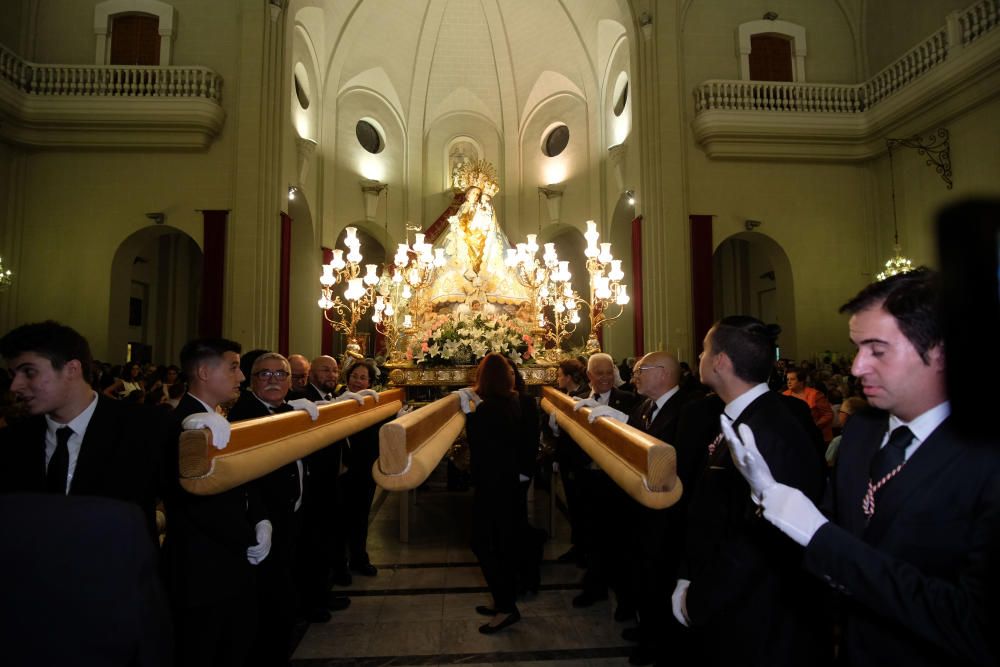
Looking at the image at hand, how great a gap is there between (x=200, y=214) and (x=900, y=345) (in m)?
12.2

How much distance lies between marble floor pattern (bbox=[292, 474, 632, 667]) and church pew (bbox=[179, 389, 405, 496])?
3.95 ft

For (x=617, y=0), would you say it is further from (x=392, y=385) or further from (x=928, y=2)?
(x=392, y=385)

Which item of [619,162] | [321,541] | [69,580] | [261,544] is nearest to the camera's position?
[69,580]

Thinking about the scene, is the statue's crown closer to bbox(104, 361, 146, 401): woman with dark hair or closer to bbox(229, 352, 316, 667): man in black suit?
bbox(104, 361, 146, 401): woman with dark hair

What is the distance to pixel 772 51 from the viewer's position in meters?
12.5

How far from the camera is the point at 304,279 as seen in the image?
14938 mm

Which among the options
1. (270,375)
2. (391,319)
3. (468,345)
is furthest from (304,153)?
(270,375)

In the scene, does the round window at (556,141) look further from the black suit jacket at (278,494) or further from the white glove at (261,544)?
the white glove at (261,544)

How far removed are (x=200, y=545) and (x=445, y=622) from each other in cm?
184

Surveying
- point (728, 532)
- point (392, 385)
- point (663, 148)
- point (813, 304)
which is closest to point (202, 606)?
point (728, 532)

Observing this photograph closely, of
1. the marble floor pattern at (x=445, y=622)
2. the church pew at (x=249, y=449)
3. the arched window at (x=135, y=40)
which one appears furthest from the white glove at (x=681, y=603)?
the arched window at (x=135, y=40)

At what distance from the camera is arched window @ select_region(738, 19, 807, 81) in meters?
12.2

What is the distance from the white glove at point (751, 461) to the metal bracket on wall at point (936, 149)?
11.2m

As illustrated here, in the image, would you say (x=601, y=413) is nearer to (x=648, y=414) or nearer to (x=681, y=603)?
(x=648, y=414)
